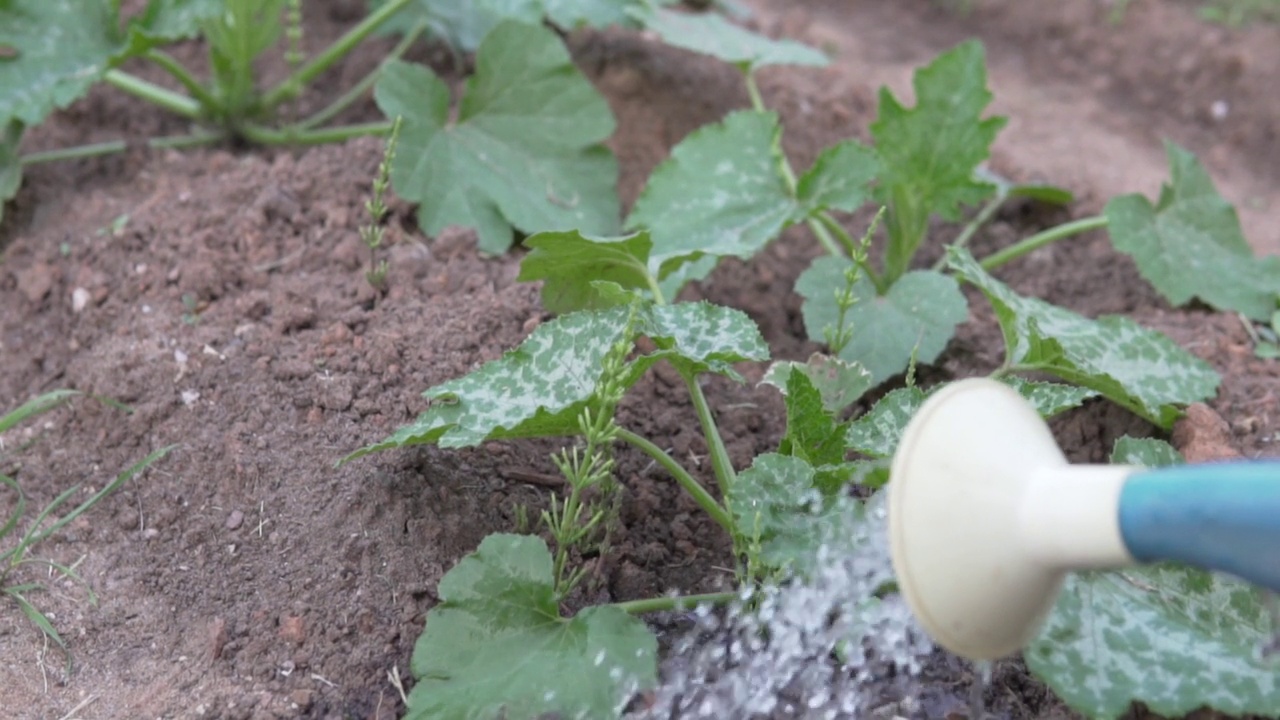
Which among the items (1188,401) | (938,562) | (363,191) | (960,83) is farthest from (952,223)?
(938,562)

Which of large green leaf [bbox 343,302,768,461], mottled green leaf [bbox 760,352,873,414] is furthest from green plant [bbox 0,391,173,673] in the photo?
mottled green leaf [bbox 760,352,873,414]

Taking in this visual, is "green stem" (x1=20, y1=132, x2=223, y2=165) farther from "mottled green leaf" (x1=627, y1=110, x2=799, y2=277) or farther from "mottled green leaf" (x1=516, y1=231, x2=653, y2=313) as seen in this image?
"mottled green leaf" (x1=516, y1=231, x2=653, y2=313)

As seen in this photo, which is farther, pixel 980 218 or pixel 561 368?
pixel 980 218

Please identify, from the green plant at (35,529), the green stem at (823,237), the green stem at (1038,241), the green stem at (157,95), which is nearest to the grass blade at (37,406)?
the green plant at (35,529)

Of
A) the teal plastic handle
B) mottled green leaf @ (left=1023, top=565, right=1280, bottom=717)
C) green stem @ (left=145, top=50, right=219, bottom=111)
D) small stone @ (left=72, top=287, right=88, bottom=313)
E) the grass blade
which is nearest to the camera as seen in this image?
the teal plastic handle

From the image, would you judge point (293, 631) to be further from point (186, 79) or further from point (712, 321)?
point (186, 79)

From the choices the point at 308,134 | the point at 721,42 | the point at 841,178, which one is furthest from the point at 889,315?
the point at 308,134
